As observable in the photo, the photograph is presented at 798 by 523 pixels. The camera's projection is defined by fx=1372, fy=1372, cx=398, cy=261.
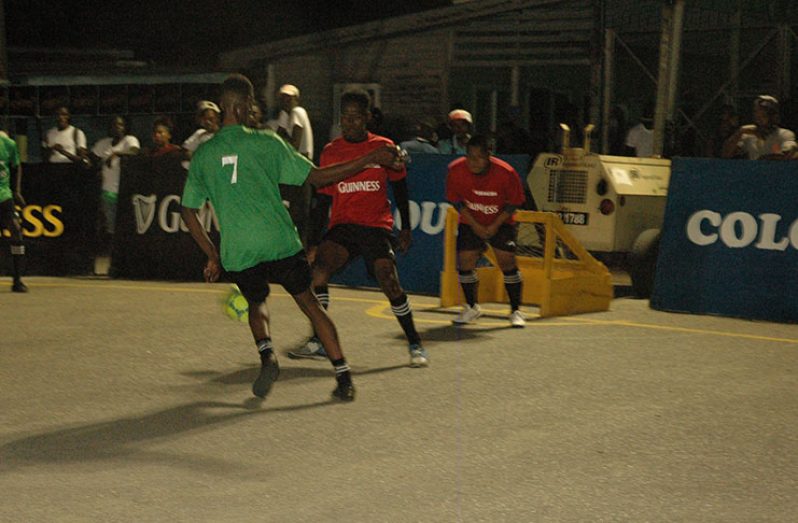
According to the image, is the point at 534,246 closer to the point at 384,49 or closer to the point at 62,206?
the point at 62,206

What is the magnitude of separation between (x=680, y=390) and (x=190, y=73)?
740 inches

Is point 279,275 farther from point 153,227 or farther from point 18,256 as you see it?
point 153,227

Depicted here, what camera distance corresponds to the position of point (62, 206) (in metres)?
16.8

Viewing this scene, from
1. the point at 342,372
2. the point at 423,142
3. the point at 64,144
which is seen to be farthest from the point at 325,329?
the point at 64,144

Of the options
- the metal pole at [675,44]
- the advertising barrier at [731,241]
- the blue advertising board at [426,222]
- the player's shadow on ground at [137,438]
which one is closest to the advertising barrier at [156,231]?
the blue advertising board at [426,222]

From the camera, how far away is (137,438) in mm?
7473

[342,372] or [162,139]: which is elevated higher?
[162,139]

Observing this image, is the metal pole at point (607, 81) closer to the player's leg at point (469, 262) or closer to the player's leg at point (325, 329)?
the player's leg at point (469, 262)

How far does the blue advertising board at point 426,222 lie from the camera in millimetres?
14860

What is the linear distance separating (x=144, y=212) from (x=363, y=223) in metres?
7.04

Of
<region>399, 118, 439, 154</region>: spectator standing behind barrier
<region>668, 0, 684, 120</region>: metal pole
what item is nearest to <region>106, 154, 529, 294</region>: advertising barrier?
<region>399, 118, 439, 154</region>: spectator standing behind barrier

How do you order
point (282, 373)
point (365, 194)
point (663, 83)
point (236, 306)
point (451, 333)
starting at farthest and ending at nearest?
point (663, 83), point (451, 333), point (365, 194), point (282, 373), point (236, 306)

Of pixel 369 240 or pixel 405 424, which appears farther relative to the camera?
pixel 369 240

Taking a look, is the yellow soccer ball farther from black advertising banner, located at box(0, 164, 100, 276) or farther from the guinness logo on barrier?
black advertising banner, located at box(0, 164, 100, 276)
